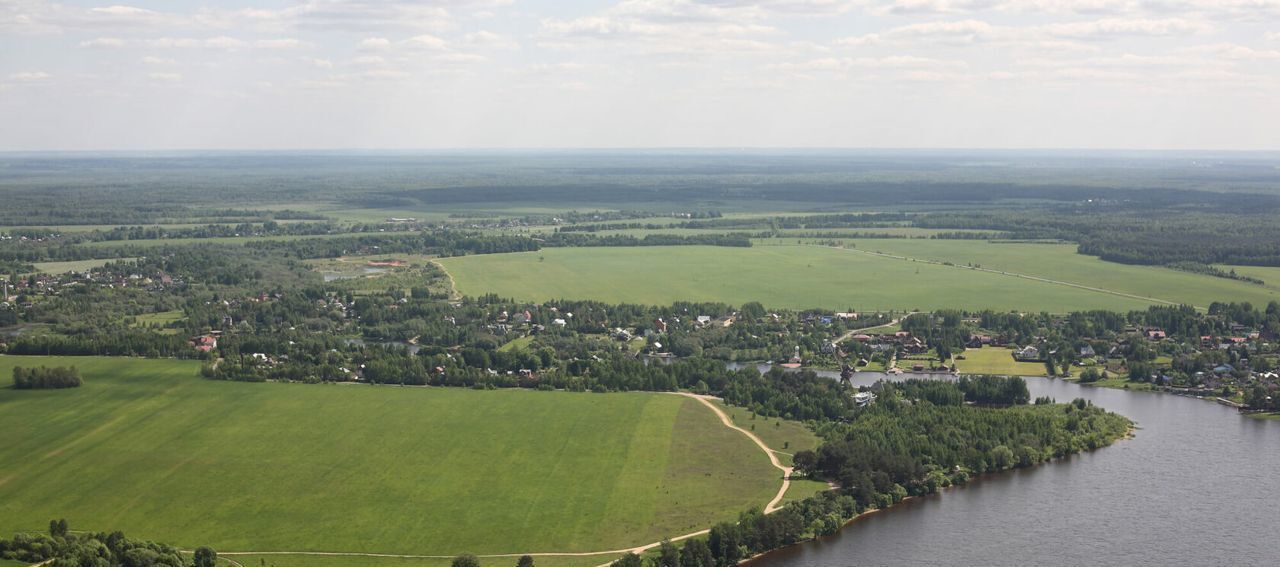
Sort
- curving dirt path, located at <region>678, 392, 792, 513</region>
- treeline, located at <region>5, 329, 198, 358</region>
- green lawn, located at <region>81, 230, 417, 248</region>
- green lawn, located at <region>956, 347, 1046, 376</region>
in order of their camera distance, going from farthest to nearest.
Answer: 1. green lawn, located at <region>81, 230, 417, 248</region>
2. treeline, located at <region>5, 329, 198, 358</region>
3. green lawn, located at <region>956, 347, 1046, 376</region>
4. curving dirt path, located at <region>678, 392, 792, 513</region>

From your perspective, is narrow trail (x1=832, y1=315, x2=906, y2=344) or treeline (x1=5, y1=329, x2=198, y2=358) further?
narrow trail (x1=832, y1=315, x2=906, y2=344)

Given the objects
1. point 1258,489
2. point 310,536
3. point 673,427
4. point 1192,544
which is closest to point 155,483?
point 310,536

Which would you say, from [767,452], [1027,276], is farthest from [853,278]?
[767,452]

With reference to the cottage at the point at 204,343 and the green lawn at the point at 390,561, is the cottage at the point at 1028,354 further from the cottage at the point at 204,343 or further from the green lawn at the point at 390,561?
the cottage at the point at 204,343

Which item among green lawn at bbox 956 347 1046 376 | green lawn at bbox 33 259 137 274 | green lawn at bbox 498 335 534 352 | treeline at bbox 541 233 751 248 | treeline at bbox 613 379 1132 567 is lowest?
treeline at bbox 541 233 751 248

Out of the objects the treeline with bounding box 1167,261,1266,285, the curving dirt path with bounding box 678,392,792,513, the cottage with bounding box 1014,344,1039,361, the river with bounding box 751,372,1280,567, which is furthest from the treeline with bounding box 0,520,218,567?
the treeline with bounding box 1167,261,1266,285

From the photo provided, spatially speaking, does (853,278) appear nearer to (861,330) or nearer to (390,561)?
(861,330)

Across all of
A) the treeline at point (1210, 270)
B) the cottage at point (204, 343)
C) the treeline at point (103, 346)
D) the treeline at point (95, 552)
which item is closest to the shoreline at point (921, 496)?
the treeline at point (95, 552)

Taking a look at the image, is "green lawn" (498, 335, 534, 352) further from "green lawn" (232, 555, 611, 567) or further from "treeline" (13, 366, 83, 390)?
"green lawn" (232, 555, 611, 567)
